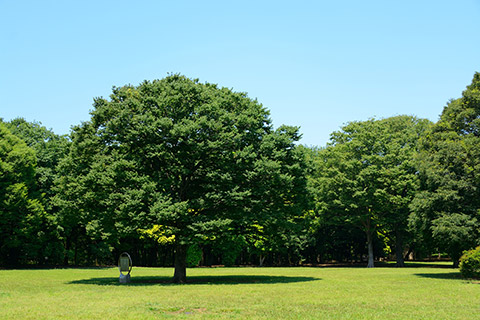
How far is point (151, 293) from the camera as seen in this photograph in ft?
68.5

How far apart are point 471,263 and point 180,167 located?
2017 cm

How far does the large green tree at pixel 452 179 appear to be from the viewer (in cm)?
3066

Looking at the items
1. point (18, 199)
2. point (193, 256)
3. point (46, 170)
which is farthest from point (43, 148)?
point (193, 256)

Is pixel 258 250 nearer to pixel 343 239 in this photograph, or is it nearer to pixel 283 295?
pixel 343 239

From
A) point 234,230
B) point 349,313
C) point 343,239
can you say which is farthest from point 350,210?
point 349,313

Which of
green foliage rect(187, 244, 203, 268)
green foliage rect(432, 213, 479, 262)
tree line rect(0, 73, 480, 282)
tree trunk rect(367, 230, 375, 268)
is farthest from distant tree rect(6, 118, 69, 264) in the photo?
green foliage rect(432, 213, 479, 262)

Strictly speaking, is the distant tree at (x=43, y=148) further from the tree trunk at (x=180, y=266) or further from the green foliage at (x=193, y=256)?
the tree trunk at (x=180, y=266)

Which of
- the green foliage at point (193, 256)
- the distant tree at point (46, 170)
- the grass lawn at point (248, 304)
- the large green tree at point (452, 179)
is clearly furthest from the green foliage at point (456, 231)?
the distant tree at point (46, 170)

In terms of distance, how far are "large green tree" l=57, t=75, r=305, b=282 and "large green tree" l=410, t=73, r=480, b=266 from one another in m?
10.6

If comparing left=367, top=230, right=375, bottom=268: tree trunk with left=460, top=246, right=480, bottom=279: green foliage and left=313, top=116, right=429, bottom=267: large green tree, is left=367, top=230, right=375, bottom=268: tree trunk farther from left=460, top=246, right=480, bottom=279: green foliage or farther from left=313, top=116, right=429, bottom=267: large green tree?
left=460, top=246, right=480, bottom=279: green foliage

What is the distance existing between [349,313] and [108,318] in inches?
313

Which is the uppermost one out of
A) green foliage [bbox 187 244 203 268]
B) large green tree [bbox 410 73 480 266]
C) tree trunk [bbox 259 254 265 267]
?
large green tree [bbox 410 73 480 266]

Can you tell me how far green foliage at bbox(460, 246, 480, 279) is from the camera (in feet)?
92.6

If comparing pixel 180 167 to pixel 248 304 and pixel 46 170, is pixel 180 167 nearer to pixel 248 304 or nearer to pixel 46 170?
pixel 248 304
